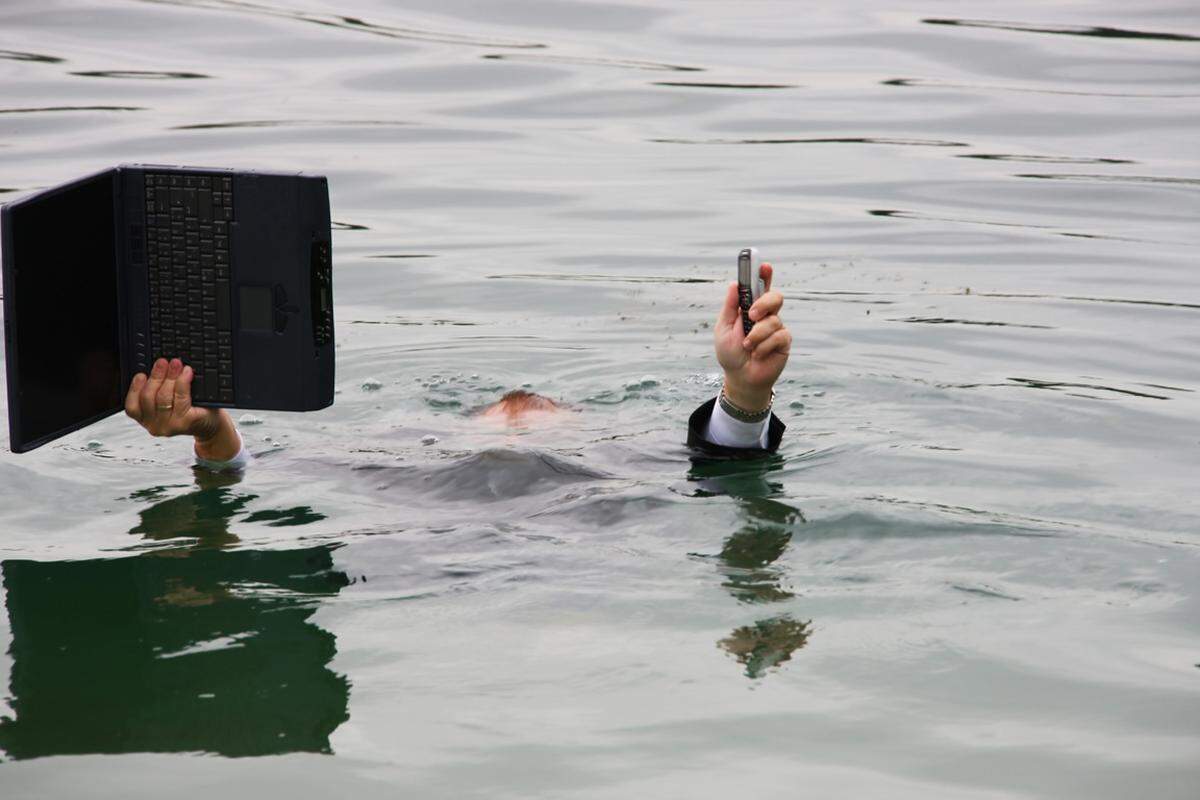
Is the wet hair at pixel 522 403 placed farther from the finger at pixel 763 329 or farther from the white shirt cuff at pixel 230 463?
the finger at pixel 763 329

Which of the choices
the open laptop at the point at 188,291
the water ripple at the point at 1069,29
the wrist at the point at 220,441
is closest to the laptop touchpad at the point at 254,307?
the open laptop at the point at 188,291

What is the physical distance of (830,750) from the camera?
136 inches

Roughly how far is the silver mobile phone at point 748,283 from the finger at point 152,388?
1.67 meters

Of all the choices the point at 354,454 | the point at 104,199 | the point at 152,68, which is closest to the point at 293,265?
the point at 104,199

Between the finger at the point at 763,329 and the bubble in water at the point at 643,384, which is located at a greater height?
the finger at the point at 763,329

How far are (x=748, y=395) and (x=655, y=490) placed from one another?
1.38 ft

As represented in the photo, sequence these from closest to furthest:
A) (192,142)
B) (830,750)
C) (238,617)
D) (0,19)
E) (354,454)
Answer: (830,750) < (238,617) < (354,454) < (192,142) < (0,19)

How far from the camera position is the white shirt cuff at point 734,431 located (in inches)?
205

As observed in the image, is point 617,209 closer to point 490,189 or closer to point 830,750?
point 490,189

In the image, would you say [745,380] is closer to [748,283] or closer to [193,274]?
[748,283]

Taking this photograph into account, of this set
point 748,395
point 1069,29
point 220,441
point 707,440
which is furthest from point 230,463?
point 1069,29

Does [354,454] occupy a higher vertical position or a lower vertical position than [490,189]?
lower

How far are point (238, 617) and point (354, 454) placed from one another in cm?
150

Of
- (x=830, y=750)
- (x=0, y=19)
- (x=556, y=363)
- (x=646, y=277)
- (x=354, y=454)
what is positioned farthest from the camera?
(x=0, y=19)
